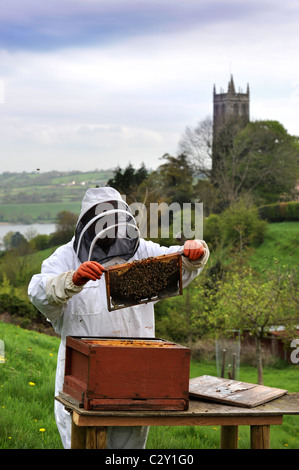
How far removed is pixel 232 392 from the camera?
14.0 feet

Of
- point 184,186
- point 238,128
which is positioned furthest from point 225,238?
point 238,128

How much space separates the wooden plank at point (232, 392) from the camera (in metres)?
4.03

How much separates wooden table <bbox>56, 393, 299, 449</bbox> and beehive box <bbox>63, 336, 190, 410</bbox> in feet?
0.20

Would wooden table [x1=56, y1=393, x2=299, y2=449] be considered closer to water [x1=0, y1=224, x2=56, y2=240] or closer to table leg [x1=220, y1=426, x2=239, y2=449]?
table leg [x1=220, y1=426, x2=239, y2=449]

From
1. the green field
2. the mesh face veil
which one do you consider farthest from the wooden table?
the green field

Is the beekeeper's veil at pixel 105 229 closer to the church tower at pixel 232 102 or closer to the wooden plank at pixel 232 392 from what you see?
the wooden plank at pixel 232 392

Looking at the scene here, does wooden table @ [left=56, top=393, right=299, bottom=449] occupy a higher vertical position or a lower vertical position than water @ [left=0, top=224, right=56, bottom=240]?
higher

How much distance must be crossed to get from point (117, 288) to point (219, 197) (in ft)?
179

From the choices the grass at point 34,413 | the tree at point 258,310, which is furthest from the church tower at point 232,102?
the grass at point 34,413

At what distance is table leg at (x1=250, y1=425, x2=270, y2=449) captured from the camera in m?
4.01

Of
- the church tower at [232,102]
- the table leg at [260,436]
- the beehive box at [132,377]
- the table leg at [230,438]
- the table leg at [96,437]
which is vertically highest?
the church tower at [232,102]

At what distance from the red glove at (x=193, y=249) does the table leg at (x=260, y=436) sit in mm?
1387

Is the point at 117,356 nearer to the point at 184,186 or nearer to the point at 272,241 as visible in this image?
the point at 272,241

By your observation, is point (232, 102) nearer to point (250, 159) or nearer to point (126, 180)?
point (250, 159)
